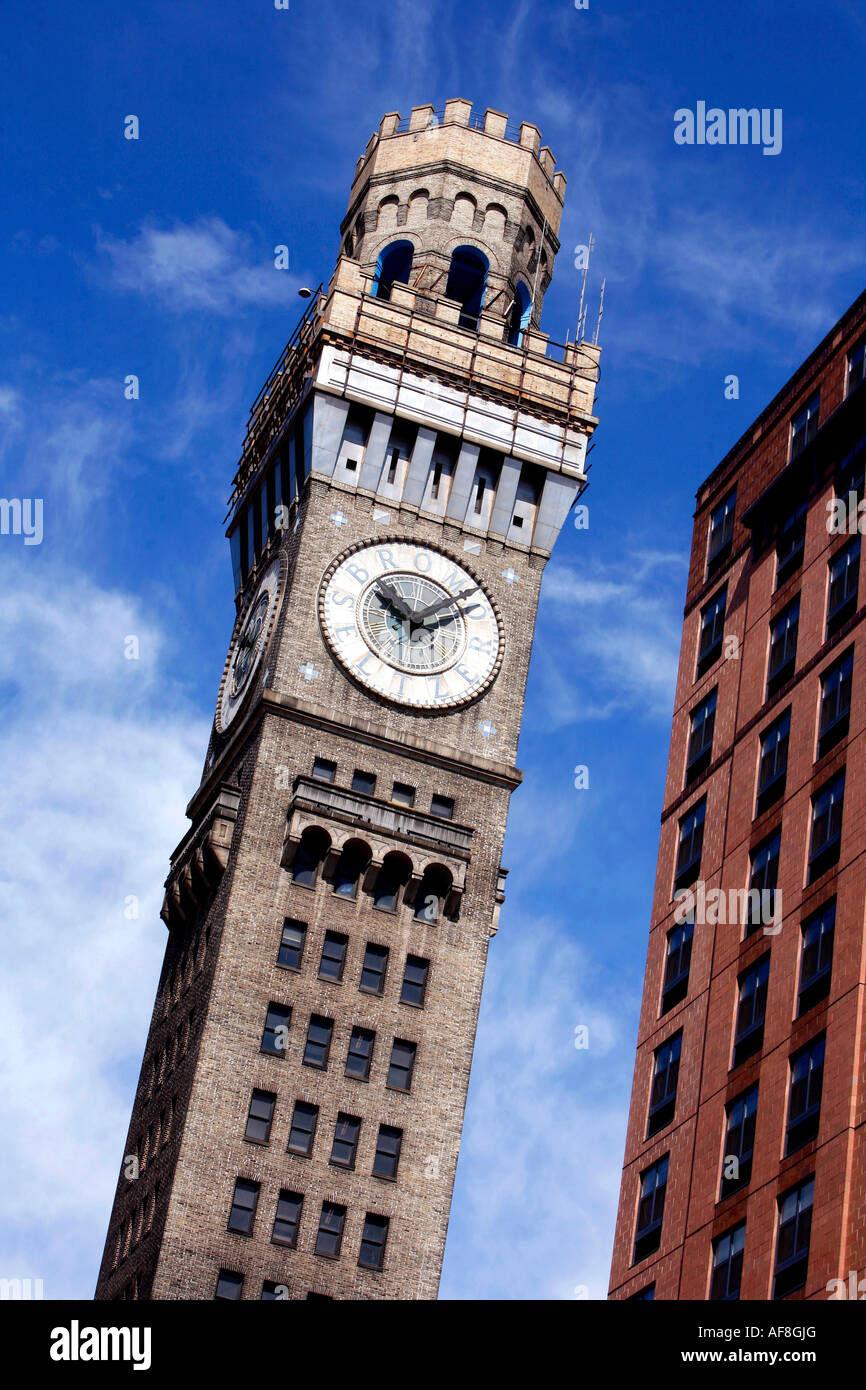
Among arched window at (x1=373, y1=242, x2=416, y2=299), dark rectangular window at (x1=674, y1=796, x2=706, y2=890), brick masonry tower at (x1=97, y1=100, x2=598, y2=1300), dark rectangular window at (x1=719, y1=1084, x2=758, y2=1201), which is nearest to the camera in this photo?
dark rectangular window at (x1=719, y1=1084, x2=758, y2=1201)

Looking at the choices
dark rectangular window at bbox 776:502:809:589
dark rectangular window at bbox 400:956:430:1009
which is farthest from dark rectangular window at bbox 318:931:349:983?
dark rectangular window at bbox 776:502:809:589

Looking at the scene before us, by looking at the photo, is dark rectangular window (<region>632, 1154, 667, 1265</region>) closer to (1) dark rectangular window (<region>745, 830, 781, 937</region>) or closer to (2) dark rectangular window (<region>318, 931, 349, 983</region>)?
(1) dark rectangular window (<region>745, 830, 781, 937</region>)

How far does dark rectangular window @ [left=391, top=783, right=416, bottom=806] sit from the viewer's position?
318 ft

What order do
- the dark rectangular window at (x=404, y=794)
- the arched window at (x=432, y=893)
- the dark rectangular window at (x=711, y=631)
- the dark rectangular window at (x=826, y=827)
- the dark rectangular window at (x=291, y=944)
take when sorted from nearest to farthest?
the dark rectangular window at (x=826, y=827) < the dark rectangular window at (x=711, y=631) < the dark rectangular window at (x=291, y=944) < the arched window at (x=432, y=893) < the dark rectangular window at (x=404, y=794)

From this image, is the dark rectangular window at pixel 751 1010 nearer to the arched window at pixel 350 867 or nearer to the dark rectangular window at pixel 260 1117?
the dark rectangular window at pixel 260 1117

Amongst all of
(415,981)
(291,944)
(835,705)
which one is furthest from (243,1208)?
(835,705)

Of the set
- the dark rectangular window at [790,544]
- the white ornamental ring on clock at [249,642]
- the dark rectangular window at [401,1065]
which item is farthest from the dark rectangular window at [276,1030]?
the dark rectangular window at [790,544]

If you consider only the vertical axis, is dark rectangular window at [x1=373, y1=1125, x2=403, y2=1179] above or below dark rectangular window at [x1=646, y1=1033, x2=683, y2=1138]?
above

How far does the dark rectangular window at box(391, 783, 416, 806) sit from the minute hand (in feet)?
25.0

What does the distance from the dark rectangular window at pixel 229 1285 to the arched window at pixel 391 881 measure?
15995mm

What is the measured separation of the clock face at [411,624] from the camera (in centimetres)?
9931

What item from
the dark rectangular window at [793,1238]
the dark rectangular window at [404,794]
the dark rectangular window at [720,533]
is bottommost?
the dark rectangular window at [793,1238]

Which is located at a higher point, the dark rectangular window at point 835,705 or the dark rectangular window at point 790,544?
the dark rectangular window at point 790,544

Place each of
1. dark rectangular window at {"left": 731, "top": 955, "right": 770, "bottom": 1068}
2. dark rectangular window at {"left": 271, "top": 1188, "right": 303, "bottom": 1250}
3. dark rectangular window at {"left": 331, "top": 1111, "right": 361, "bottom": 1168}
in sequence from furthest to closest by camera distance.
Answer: dark rectangular window at {"left": 331, "top": 1111, "right": 361, "bottom": 1168} < dark rectangular window at {"left": 271, "top": 1188, "right": 303, "bottom": 1250} < dark rectangular window at {"left": 731, "top": 955, "right": 770, "bottom": 1068}
